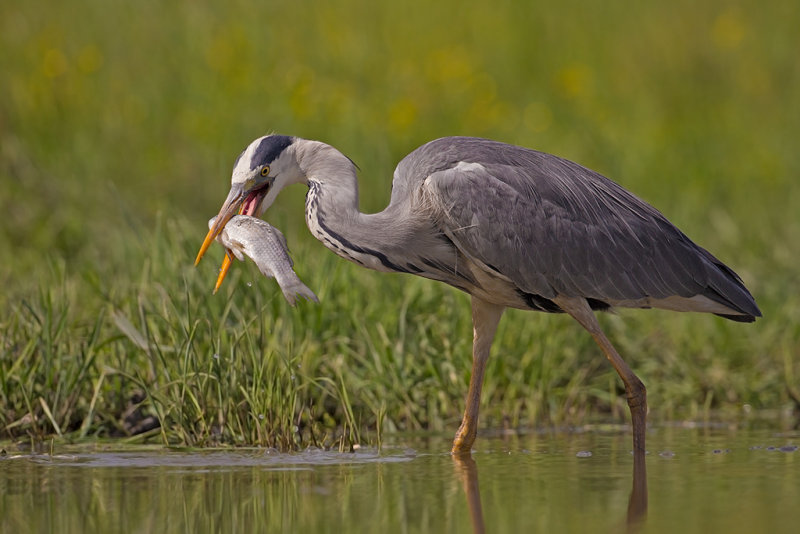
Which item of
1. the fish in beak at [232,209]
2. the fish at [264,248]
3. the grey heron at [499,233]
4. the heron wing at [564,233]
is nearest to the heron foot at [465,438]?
the grey heron at [499,233]

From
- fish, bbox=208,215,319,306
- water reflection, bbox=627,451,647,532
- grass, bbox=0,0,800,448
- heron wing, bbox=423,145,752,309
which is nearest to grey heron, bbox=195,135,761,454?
heron wing, bbox=423,145,752,309

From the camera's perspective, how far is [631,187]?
36.3ft

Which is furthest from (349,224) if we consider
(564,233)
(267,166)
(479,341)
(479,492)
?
(479,492)

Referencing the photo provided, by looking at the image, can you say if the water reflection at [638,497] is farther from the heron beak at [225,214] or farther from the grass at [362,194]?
the heron beak at [225,214]

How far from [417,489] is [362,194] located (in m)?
6.04

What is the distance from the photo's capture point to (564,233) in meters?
6.51

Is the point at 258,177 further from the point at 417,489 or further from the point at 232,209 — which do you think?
the point at 417,489

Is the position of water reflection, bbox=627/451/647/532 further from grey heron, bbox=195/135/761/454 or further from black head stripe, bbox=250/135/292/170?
black head stripe, bbox=250/135/292/170

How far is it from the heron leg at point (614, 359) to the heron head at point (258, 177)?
146 cm

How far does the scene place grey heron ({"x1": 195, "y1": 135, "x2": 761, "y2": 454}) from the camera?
20.2ft

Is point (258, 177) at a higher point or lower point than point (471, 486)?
higher

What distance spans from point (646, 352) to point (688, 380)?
39cm

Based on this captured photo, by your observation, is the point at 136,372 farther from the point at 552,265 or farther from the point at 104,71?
the point at 104,71

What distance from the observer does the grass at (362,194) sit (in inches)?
251
